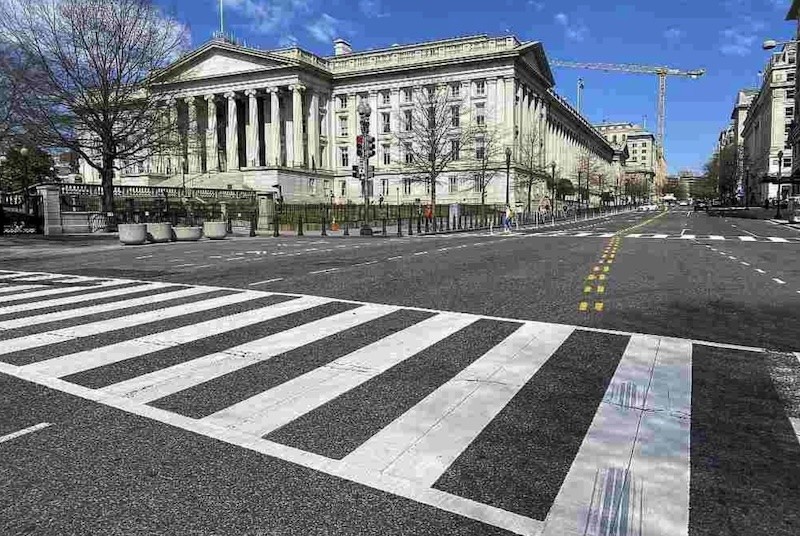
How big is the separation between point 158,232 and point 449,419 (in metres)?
27.7

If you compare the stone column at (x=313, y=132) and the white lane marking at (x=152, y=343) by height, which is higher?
the stone column at (x=313, y=132)

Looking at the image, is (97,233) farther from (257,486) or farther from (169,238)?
(257,486)

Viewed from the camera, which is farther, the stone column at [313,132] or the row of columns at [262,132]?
the stone column at [313,132]

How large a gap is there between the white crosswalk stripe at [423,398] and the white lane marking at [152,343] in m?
0.02

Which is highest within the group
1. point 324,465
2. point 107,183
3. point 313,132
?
point 313,132

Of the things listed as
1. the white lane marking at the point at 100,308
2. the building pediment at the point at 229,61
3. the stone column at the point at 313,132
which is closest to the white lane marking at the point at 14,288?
the white lane marking at the point at 100,308

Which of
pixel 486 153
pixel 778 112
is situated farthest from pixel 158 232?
pixel 778 112

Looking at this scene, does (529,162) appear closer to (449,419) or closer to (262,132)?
(262,132)

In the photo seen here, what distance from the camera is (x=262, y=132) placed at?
87.3m

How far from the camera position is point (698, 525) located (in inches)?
121

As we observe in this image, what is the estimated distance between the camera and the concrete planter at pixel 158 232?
2898 cm

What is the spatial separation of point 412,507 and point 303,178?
8012 cm

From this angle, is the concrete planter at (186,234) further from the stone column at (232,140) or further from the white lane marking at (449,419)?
the stone column at (232,140)

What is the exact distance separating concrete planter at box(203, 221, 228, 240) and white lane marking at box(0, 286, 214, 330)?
21848 millimetres
